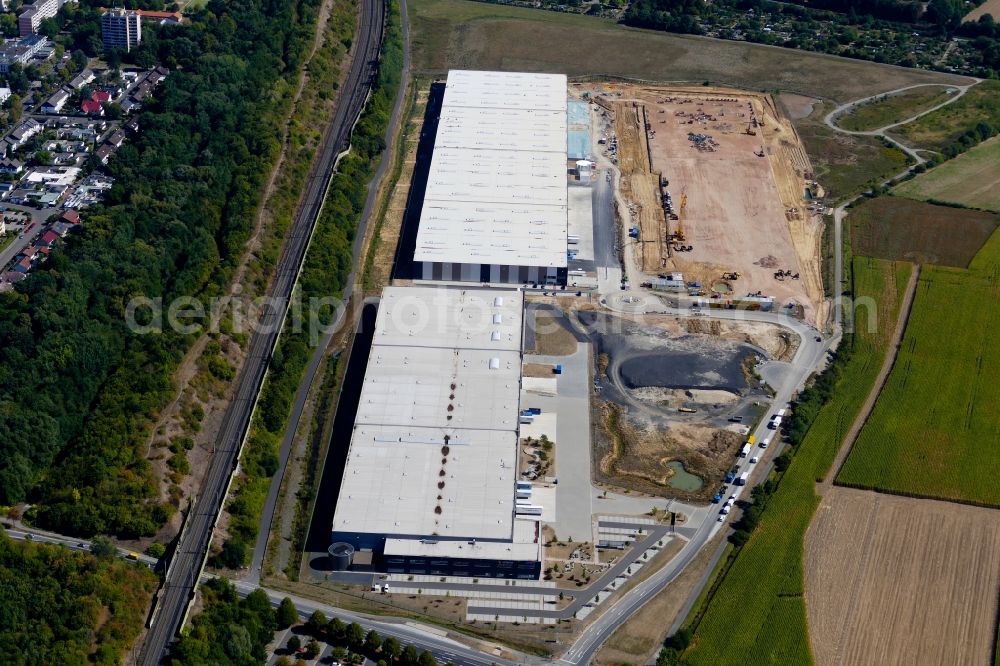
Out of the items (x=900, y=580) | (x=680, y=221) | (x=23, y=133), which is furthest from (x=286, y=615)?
(x=23, y=133)

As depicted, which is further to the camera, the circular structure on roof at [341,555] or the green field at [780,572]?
the circular structure on roof at [341,555]

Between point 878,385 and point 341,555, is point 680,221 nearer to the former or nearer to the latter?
point 878,385

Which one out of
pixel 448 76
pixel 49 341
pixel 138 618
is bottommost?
pixel 138 618

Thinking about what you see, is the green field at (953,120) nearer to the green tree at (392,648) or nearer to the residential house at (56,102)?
the green tree at (392,648)

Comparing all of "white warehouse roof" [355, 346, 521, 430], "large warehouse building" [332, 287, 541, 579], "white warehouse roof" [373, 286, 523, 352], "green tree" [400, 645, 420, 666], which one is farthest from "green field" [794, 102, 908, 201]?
"green tree" [400, 645, 420, 666]

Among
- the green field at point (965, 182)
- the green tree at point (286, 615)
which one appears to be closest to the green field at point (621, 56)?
the green field at point (965, 182)

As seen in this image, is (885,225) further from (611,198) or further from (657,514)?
(657,514)

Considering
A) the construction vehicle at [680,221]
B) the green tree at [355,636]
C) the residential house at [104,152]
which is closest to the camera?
the green tree at [355,636]

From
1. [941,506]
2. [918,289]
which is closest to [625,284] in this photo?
[918,289]
